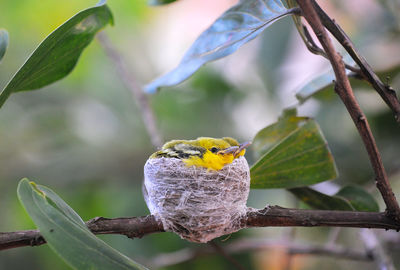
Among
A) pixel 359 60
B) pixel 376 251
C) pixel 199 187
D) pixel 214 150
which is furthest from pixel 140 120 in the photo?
pixel 359 60

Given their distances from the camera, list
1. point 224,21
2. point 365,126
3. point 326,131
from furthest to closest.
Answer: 1. point 326,131
2. point 224,21
3. point 365,126

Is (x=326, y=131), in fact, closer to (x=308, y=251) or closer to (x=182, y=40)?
(x=308, y=251)

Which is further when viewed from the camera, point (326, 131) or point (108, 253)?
point (326, 131)

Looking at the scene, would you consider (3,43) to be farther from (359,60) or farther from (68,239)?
(359,60)

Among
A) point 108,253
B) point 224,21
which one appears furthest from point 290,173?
point 108,253

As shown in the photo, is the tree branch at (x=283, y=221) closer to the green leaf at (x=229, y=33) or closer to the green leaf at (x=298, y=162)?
the green leaf at (x=298, y=162)

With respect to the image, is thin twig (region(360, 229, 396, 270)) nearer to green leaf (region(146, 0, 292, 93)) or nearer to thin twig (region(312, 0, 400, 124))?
thin twig (region(312, 0, 400, 124))

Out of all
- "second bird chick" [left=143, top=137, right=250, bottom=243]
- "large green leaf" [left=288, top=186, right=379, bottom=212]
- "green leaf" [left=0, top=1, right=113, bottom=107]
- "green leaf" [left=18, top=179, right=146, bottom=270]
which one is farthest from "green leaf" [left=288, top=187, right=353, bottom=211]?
"green leaf" [left=0, top=1, right=113, bottom=107]
